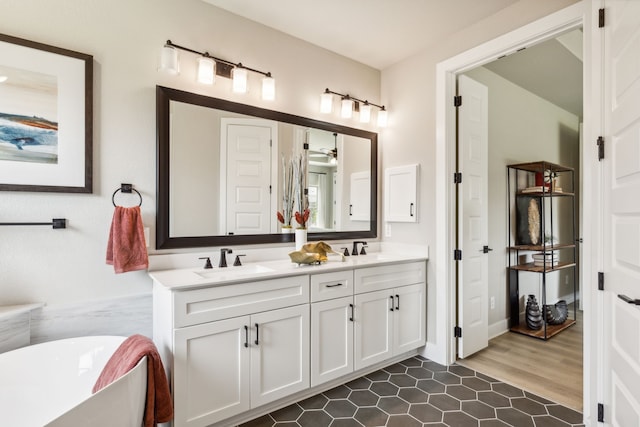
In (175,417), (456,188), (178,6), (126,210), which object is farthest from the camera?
(456,188)

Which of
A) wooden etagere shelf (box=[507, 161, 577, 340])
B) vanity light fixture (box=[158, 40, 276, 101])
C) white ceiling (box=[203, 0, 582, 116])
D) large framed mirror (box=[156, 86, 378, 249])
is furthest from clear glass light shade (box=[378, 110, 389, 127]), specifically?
wooden etagere shelf (box=[507, 161, 577, 340])

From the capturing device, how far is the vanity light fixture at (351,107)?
2.83m

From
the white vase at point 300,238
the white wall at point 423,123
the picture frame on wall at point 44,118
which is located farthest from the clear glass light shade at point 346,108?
the picture frame on wall at point 44,118

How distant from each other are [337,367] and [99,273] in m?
1.62

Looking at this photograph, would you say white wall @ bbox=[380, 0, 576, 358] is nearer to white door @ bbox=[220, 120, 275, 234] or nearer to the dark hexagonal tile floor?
the dark hexagonal tile floor

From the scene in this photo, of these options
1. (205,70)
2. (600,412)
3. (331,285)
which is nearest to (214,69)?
(205,70)

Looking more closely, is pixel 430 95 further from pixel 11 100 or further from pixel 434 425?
pixel 11 100

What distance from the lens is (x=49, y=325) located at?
1.72 m

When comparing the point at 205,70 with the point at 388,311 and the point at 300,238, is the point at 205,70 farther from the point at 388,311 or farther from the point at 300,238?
the point at 388,311

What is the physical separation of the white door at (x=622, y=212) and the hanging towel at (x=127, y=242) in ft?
7.88

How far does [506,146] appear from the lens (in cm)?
356

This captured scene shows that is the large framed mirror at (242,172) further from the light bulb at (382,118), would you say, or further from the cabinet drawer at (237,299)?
the cabinet drawer at (237,299)

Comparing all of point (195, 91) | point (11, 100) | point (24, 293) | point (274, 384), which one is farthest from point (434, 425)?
point (11, 100)

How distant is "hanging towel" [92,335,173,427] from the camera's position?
1.39 metres
